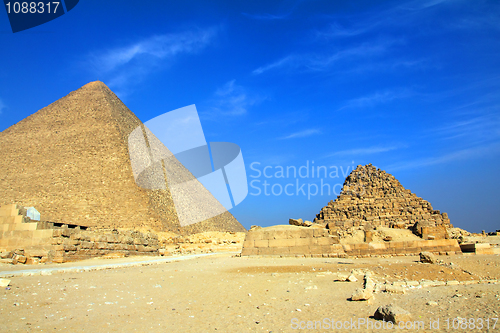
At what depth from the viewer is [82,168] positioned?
50250 millimetres

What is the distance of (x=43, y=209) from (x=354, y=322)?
47.2 m

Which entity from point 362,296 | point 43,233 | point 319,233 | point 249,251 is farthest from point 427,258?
point 43,233

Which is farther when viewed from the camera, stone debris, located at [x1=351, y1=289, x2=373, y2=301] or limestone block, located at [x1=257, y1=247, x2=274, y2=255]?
limestone block, located at [x1=257, y1=247, x2=274, y2=255]

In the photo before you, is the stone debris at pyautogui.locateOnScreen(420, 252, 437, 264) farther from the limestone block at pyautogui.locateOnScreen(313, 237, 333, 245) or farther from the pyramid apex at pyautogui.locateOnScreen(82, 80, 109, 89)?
the pyramid apex at pyautogui.locateOnScreen(82, 80, 109, 89)

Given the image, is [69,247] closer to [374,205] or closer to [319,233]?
[319,233]

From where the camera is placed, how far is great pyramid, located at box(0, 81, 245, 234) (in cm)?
4325

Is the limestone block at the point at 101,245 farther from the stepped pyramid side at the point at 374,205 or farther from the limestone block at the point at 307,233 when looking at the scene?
the stepped pyramid side at the point at 374,205

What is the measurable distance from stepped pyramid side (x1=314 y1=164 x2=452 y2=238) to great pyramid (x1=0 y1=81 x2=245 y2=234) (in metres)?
20.7

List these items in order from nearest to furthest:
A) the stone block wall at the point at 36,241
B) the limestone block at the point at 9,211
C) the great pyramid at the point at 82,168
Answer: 1. the stone block wall at the point at 36,241
2. the limestone block at the point at 9,211
3. the great pyramid at the point at 82,168

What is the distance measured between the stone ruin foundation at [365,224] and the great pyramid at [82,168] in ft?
71.1

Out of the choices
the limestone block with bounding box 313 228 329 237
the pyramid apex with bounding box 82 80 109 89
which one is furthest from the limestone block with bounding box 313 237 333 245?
→ the pyramid apex with bounding box 82 80 109 89

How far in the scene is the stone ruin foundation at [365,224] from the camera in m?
10.2

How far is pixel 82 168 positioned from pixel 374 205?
38762 millimetres

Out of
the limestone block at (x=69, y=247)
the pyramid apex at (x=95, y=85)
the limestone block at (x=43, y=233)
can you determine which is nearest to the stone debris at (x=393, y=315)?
the limestone block at (x=69, y=247)
